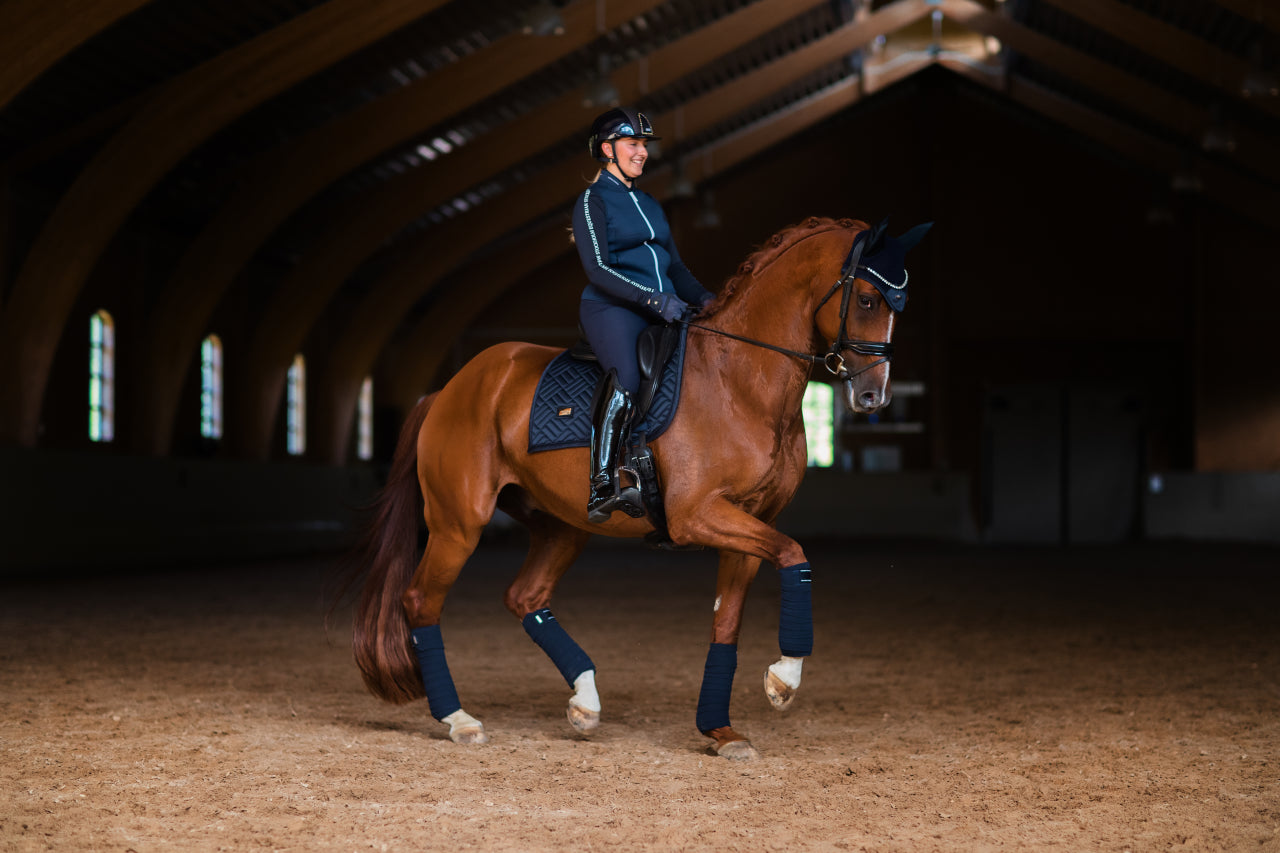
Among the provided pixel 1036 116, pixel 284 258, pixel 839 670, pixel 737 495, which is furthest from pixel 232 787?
pixel 1036 116

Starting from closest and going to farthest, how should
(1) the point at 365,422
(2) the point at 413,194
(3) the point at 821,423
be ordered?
(2) the point at 413,194 < (3) the point at 821,423 < (1) the point at 365,422

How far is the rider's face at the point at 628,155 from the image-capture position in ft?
16.3

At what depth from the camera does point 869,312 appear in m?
4.50

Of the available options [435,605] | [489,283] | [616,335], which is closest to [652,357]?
[616,335]

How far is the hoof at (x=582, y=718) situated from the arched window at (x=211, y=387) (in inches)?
603

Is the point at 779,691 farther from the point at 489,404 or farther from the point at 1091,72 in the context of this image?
the point at 1091,72

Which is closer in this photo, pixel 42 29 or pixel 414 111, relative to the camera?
pixel 42 29

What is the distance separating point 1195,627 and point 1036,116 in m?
17.7

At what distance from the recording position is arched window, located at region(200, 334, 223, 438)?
19.2 meters

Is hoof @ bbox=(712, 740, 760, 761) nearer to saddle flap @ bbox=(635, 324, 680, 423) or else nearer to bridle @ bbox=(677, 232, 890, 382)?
saddle flap @ bbox=(635, 324, 680, 423)

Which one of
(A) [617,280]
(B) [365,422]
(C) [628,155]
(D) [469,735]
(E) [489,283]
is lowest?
(D) [469,735]

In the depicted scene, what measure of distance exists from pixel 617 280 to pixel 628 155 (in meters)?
0.56

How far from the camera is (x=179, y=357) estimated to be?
16.6 meters

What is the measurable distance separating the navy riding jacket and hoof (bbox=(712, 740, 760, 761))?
1.66 metres
